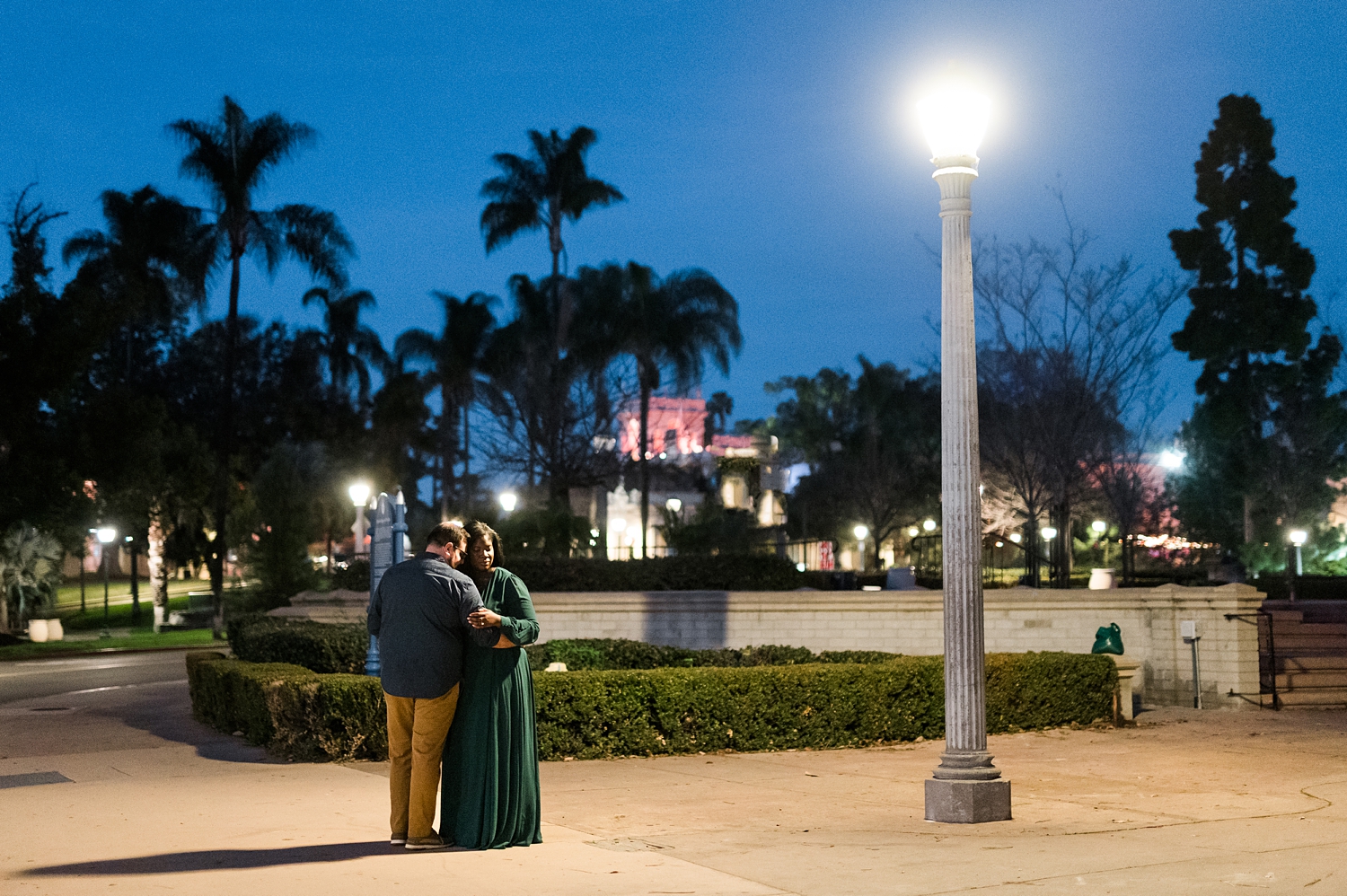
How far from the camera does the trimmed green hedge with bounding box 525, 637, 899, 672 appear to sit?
15273 millimetres

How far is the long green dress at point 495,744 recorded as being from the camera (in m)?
7.31

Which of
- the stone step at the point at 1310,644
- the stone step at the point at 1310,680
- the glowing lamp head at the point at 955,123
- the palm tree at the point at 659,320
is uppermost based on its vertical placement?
the palm tree at the point at 659,320

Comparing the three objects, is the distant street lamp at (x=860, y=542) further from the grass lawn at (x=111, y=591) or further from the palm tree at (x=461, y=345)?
the grass lawn at (x=111, y=591)

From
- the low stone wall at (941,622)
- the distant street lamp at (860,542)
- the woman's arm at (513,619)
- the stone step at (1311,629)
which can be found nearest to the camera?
the woman's arm at (513,619)

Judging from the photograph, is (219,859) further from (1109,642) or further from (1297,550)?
(1297,550)

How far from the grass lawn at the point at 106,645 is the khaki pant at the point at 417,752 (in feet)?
87.2

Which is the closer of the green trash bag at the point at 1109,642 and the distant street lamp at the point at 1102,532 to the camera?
the green trash bag at the point at 1109,642

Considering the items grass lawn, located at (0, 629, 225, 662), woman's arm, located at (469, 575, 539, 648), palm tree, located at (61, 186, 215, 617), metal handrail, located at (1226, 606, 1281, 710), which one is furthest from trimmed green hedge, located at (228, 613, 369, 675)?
palm tree, located at (61, 186, 215, 617)

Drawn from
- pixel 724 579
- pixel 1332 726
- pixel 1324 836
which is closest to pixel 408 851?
pixel 1324 836

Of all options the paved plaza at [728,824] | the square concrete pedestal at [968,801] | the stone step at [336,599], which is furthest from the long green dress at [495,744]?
the stone step at [336,599]

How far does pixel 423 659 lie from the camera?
724 cm

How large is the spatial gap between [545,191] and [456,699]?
1515 inches

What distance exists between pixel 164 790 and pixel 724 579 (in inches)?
541

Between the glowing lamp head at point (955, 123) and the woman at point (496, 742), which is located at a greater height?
A: the glowing lamp head at point (955, 123)
